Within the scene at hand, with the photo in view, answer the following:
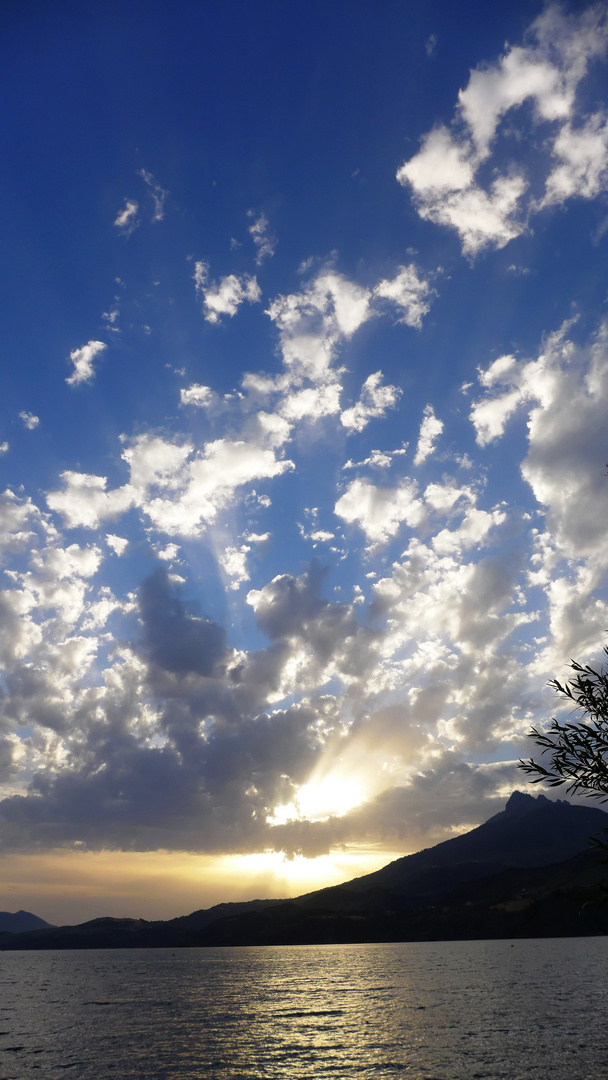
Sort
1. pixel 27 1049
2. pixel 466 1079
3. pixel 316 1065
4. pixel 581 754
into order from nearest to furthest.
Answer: pixel 581 754
pixel 466 1079
pixel 316 1065
pixel 27 1049

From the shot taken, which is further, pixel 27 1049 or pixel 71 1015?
pixel 71 1015

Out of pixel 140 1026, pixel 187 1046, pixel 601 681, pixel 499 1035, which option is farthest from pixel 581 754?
pixel 140 1026

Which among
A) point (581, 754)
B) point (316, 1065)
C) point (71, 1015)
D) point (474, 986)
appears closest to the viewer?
point (581, 754)

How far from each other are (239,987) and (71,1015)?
82326mm

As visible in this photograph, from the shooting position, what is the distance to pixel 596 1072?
53000 mm

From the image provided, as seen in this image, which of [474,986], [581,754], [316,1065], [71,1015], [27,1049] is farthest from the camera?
[474,986]

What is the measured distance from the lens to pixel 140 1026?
96.9 m

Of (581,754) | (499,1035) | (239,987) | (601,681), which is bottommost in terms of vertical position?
(239,987)

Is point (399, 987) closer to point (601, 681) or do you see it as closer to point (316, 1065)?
point (316, 1065)

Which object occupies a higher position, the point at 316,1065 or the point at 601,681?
the point at 601,681

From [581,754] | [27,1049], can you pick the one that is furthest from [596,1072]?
[27,1049]

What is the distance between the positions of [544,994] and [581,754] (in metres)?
132

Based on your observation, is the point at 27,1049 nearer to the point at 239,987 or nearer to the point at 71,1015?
the point at 71,1015

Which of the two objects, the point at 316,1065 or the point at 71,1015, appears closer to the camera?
the point at 316,1065
